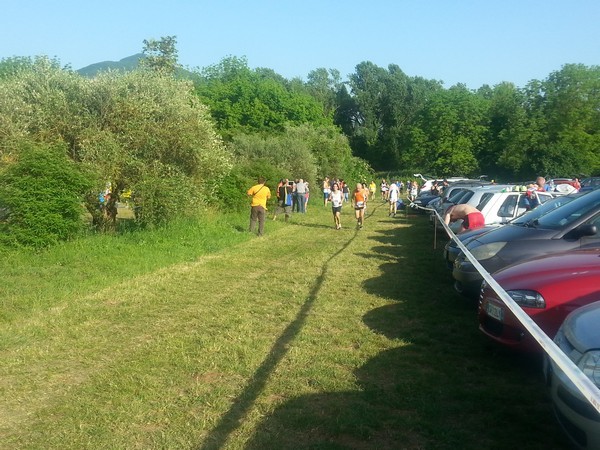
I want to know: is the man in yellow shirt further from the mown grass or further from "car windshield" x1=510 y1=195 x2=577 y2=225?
"car windshield" x1=510 y1=195 x2=577 y2=225

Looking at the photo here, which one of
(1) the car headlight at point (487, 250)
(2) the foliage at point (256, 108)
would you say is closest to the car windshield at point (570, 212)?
(1) the car headlight at point (487, 250)

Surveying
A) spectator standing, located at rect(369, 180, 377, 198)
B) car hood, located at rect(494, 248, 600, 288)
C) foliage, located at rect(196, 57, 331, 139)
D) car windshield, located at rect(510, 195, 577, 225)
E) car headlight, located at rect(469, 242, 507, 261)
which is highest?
foliage, located at rect(196, 57, 331, 139)

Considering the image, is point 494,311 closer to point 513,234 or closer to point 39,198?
point 513,234

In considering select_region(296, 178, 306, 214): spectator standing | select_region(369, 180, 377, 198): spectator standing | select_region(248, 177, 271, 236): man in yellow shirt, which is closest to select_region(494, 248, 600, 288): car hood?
select_region(248, 177, 271, 236): man in yellow shirt

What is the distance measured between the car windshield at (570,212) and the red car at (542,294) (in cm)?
199

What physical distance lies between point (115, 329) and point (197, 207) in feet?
33.3

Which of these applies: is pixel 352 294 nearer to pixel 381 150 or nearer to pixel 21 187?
pixel 21 187

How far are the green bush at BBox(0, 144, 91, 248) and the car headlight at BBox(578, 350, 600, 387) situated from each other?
35.6 ft

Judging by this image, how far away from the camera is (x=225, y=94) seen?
61219 millimetres

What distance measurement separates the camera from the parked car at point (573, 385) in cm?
368

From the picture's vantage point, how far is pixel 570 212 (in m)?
8.59

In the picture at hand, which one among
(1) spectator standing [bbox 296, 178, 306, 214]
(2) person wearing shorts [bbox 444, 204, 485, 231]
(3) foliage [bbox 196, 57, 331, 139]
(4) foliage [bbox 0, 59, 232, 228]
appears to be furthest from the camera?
(3) foliage [bbox 196, 57, 331, 139]

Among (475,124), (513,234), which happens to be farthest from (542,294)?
(475,124)

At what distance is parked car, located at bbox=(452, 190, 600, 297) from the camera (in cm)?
815
